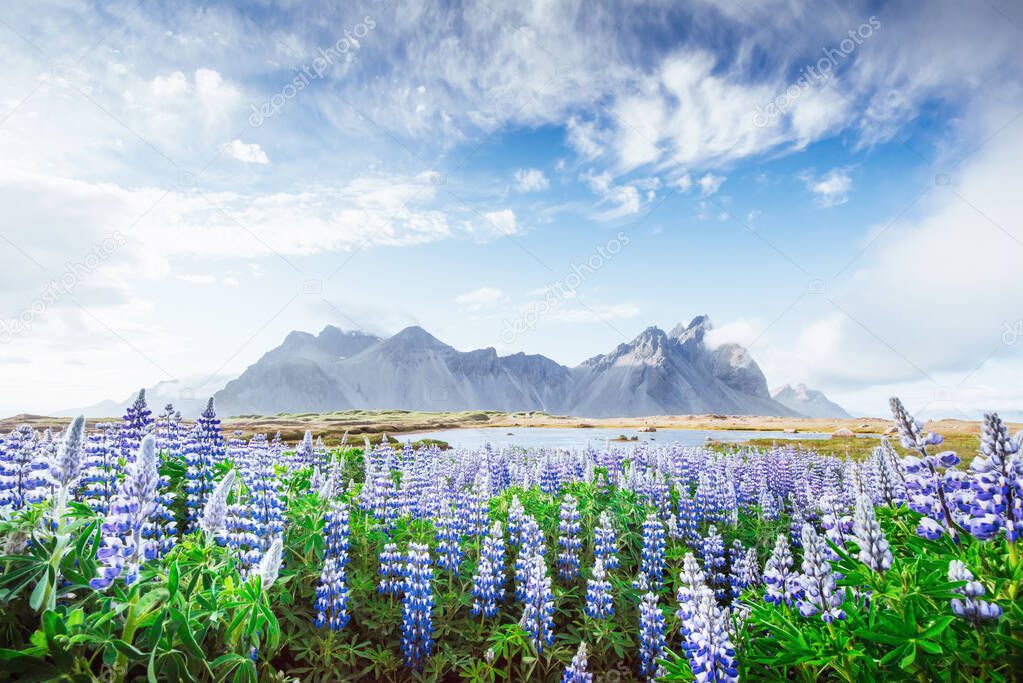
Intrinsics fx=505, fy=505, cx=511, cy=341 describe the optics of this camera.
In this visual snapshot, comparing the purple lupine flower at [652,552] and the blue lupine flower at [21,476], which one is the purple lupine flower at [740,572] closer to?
the purple lupine flower at [652,552]

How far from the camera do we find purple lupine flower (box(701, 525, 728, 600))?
756 cm

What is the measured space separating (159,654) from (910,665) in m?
3.92

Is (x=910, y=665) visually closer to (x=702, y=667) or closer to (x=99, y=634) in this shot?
(x=702, y=667)

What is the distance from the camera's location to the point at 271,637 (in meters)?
3.08

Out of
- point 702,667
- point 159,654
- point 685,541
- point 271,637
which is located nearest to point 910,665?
point 702,667

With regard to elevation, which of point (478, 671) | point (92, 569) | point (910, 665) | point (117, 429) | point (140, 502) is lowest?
point (478, 671)

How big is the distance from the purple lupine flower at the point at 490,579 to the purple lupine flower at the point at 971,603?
4401mm

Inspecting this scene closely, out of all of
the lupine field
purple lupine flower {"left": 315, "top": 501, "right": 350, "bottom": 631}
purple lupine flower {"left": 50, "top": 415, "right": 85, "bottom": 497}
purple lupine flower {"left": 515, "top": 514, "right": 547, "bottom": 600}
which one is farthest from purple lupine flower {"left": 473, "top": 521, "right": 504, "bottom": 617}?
purple lupine flower {"left": 50, "top": 415, "right": 85, "bottom": 497}

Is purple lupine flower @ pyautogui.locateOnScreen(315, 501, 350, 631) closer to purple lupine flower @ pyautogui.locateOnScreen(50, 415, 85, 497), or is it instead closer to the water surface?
purple lupine flower @ pyautogui.locateOnScreen(50, 415, 85, 497)

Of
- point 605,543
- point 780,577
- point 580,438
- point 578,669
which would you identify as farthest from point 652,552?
point 580,438

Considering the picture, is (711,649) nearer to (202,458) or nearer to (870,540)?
(870,540)

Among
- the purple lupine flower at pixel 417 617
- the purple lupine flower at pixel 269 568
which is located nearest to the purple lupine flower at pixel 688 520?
the purple lupine flower at pixel 417 617

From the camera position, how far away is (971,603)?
2826 mm

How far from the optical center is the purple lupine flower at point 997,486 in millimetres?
3350
